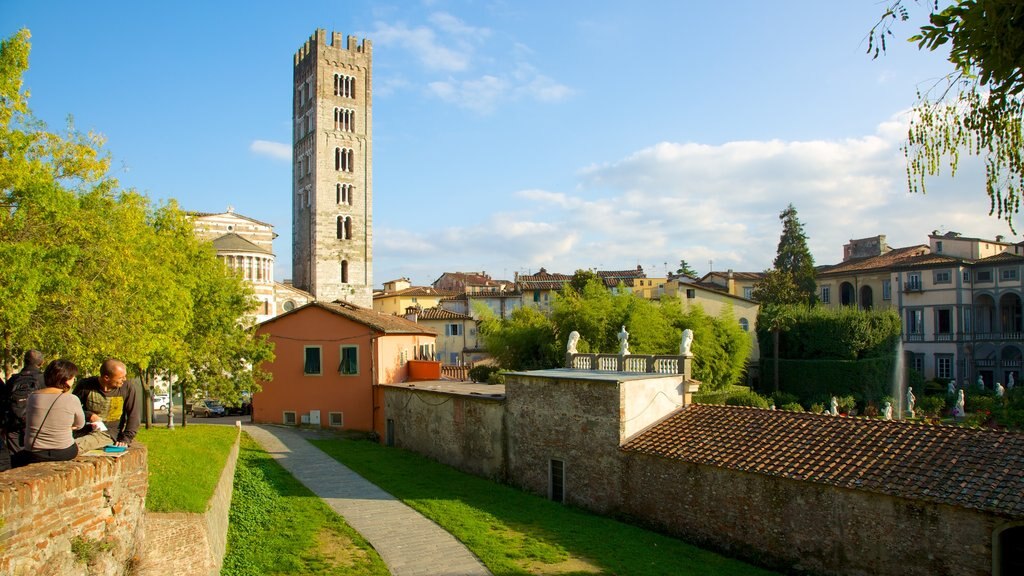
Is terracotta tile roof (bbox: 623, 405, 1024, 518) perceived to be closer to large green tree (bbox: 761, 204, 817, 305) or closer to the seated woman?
the seated woman

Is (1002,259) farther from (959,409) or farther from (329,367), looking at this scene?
(329,367)

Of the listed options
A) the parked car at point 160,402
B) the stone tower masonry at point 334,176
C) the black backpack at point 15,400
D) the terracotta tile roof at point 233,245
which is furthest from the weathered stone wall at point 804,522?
the stone tower masonry at point 334,176

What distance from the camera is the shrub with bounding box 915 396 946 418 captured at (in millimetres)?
36781

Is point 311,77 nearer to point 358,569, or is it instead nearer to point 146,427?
point 146,427

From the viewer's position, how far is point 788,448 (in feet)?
48.9

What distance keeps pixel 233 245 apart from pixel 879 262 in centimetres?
5516

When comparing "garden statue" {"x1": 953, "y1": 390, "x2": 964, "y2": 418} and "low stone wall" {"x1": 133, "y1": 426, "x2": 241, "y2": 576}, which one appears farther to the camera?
"garden statue" {"x1": 953, "y1": 390, "x2": 964, "y2": 418}

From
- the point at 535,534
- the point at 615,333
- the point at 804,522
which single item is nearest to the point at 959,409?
the point at 615,333

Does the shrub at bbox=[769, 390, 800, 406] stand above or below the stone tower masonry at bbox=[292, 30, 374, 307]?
below

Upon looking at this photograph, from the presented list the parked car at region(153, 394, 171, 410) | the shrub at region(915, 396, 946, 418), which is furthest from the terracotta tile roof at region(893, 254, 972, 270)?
the parked car at region(153, 394, 171, 410)

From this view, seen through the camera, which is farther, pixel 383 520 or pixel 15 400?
pixel 383 520

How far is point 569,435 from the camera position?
63.8 feet

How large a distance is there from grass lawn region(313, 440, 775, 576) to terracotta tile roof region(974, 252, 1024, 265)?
4785 centimetres

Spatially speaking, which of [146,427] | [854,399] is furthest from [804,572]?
[854,399]
